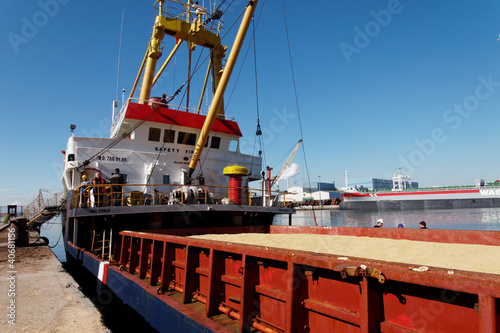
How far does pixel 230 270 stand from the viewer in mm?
4188

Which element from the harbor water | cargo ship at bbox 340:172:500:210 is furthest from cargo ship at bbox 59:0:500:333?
cargo ship at bbox 340:172:500:210

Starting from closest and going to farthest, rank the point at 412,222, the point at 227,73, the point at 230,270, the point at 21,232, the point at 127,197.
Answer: the point at 230,270
the point at 127,197
the point at 227,73
the point at 21,232
the point at 412,222

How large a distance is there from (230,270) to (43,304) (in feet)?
12.5

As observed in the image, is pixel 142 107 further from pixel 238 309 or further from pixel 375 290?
pixel 375 290

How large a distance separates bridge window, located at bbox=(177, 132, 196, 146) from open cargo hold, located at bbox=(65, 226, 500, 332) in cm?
820

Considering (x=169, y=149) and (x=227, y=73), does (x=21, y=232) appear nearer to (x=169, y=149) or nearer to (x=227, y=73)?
(x=169, y=149)

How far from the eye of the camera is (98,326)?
468 centimetres

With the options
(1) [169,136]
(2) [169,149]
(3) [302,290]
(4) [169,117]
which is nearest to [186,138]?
(1) [169,136]

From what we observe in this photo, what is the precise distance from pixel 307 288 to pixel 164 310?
249 centimetres

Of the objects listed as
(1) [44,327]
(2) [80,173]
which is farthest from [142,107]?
(1) [44,327]

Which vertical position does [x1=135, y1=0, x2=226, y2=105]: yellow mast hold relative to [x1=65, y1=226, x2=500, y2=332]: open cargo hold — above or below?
above

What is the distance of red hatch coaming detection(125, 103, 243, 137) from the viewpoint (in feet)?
42.5

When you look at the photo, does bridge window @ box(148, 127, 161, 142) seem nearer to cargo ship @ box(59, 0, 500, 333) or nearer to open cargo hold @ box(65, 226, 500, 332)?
cargo ship @ box(59, 0, 500, 333)

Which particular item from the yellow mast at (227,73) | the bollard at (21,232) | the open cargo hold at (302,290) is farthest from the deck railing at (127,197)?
the bollard at (21,232)
